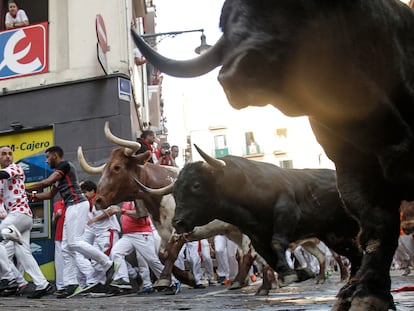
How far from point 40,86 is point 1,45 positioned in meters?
1.64

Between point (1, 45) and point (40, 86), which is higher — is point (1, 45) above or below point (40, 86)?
above

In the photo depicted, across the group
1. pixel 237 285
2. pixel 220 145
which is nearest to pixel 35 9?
pixel 237 285

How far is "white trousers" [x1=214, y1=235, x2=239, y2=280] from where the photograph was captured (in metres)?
12.4

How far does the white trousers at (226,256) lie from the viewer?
12422mm

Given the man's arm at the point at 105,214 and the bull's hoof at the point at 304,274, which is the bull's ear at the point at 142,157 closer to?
the man's arm at the point at 105,214

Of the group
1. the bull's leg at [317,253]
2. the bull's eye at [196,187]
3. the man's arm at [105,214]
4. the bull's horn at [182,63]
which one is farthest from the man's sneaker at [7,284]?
the bull's horn at [182,63]

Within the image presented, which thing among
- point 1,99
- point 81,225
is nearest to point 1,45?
point 1,99

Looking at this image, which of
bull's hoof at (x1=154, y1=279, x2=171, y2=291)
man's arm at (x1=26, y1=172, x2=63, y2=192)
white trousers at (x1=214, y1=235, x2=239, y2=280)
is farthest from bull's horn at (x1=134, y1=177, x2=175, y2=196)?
white trousers at (x1=214, y1=235, x2=239, y2=280)

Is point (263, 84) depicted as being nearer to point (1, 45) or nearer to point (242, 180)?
point (242, 180)

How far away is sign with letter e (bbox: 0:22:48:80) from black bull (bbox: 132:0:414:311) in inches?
433

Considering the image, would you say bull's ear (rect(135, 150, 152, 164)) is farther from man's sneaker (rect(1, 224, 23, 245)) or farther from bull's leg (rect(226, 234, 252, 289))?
man's sneaker (rect(1, 224, 23, 245))

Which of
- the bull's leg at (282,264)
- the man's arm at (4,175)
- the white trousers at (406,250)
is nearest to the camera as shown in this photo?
the bull's leg at (282,264)

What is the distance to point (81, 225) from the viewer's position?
8.79m

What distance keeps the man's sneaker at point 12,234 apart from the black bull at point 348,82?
633 cm
